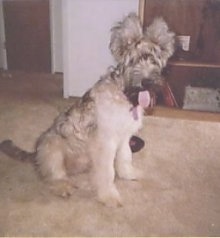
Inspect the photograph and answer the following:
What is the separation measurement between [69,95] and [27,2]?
1147 mm

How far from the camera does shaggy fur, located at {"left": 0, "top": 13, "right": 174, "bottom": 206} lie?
5.74 ft

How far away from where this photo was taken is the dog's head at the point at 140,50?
68.3 inches

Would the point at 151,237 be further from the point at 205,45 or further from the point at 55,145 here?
the point at 205,45

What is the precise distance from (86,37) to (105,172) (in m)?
1.59

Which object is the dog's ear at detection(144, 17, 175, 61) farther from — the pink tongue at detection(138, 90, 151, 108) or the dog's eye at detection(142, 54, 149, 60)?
the pink tongue at detection(138, 90, 151, 108)

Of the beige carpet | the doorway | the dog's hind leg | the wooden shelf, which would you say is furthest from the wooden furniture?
the doorway

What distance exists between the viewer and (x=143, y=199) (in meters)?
2.04

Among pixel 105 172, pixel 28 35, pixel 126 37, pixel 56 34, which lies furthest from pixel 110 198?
pixel 28 35

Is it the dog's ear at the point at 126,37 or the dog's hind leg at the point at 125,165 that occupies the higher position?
the dog's ear at the point at 126,37

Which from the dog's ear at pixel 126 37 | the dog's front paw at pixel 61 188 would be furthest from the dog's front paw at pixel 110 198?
the dog's ear at pixel 126 37

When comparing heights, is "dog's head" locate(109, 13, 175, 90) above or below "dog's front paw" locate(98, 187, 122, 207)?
above

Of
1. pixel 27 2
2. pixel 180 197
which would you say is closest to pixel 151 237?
pixel 180 197

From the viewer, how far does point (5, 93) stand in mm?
3547

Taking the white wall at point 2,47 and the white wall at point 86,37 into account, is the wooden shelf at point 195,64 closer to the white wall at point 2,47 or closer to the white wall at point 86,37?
the white wall at point 86,37
